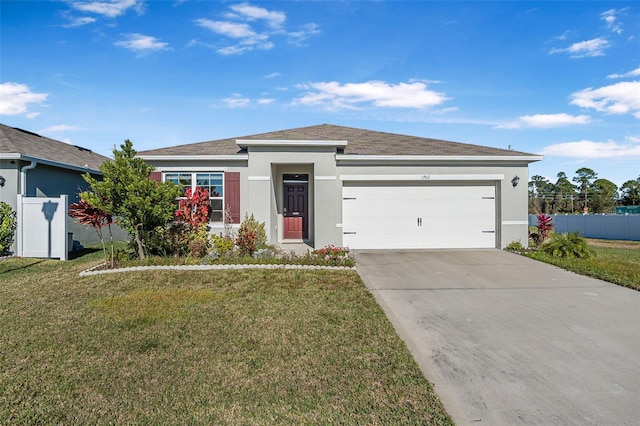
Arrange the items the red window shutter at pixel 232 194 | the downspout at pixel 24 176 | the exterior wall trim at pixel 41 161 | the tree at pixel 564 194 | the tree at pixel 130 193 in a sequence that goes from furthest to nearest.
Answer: the tree at pixel 564 194 < the red window shutter at pixel 232 194 < the downspout at pixel 24 176 < the exterior wall trim at pixel 41 161 < the tree at pixel 130 193

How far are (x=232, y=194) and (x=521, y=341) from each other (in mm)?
8891

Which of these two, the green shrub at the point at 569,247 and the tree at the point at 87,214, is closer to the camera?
the tree at the point at 87,214

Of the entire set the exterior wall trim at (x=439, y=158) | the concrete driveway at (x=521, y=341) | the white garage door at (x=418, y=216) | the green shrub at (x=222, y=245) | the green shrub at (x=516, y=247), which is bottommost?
the concrete driveway at (x=521, y=341)

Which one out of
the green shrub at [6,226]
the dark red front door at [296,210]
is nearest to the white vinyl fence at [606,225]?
the dark red front door at [296,210]

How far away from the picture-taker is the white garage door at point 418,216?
11.2 m

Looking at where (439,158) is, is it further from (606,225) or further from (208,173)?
(606,225)

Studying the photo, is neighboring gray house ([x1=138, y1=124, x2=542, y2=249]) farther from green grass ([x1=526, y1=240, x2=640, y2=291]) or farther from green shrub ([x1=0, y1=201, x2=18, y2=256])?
green shrub ([x1=0, y1=201, x2=18, y2=256])

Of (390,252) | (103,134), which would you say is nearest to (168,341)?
(390,252)

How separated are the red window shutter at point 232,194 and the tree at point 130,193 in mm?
2423

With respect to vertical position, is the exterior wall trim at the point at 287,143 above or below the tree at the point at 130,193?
above

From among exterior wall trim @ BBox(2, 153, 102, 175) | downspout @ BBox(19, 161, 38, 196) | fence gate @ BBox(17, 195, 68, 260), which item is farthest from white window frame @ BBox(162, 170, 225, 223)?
downspout @ BBox(19, 161, 38, 196)

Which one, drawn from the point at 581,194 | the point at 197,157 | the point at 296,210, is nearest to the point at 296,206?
the point at 296,210

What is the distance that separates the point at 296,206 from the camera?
41.7ft

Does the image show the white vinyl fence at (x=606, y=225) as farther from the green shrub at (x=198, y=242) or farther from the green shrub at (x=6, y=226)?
the green shrub at (x=6, y=226)
